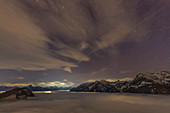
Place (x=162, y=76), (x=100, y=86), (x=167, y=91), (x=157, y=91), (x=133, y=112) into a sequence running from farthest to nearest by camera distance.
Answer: (x=100, y=86)
(x=162, y=76)
(x=157, y=91)
(x=167, y=91)
(x=133, y=112)

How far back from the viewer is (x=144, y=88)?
280 feet

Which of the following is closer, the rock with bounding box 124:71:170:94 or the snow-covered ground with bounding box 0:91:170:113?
the snow-covered ground with bounding box 0:91:170:113

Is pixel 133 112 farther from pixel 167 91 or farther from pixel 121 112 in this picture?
pixel 167 91

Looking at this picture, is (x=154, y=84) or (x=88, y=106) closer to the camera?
(x=88, y=106)

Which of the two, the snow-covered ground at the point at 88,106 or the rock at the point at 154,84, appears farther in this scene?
the rock at the point at 154,84

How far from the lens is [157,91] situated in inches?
2872

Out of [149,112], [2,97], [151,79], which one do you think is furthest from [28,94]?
[151,79]

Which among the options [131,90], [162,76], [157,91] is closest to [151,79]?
[162,76]

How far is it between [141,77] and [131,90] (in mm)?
19399

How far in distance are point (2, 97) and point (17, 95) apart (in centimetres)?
404

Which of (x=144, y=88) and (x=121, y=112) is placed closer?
(x=121, y=112)

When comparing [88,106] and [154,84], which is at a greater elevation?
[154,84]

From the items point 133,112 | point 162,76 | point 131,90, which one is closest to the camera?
point 133,112

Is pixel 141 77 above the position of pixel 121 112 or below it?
above
